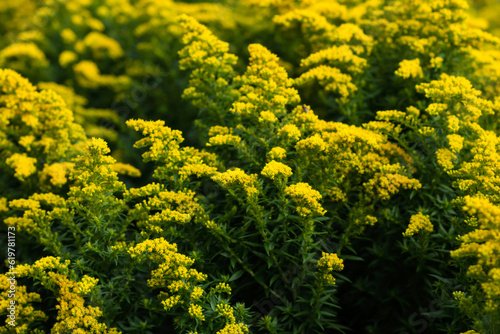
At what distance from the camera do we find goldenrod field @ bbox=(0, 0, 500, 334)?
3.49 metres

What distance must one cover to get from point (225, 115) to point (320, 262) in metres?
1.79

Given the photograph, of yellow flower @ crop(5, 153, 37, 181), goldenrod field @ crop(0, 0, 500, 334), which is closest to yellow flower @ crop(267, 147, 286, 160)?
goldenrod field @ crop(0, 0, 500, 334)

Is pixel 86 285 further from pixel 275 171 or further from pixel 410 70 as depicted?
pixel 410 70

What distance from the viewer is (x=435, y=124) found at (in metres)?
4.24

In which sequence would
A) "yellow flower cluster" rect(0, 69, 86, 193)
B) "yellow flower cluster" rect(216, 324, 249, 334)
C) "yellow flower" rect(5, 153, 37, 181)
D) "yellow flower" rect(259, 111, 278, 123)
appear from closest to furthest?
"yellow flower cluster" rect(216, 324, 249, 334), "yellow flower" rect(259, 111, 278, 123), "yellow flower" rect(5, 153, 37, 181), "yellow flower cluster" rect(0, 69, 86, 193)

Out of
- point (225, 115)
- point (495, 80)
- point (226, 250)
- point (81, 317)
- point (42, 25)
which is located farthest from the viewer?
point (42, 25)

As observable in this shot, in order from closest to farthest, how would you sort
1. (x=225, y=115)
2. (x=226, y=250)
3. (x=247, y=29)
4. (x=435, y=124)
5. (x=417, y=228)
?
(x=417, y=228) < (x=226, y=250) < (x=435, y=124) < (x=225, y=115) < (x=247, y=29)

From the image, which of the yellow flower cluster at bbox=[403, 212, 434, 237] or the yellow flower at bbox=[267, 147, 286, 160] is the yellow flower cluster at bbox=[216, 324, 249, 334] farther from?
the yellow flower cluster at bbox=[403, 212, 434, 237]

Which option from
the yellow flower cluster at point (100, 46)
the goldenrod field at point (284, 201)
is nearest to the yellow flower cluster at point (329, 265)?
the goldenrod field at point (284, 201)

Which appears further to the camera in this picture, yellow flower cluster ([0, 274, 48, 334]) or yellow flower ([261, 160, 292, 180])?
yellow flower cluster ([0, 274, 48, 334])

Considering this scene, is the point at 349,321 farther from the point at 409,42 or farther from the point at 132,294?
the point at 409,42

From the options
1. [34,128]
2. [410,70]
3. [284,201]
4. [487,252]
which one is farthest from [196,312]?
[410,70]

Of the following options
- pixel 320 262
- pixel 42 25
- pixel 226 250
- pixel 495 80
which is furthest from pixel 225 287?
pixel 42 25

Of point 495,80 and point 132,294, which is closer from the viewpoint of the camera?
point 132,294
